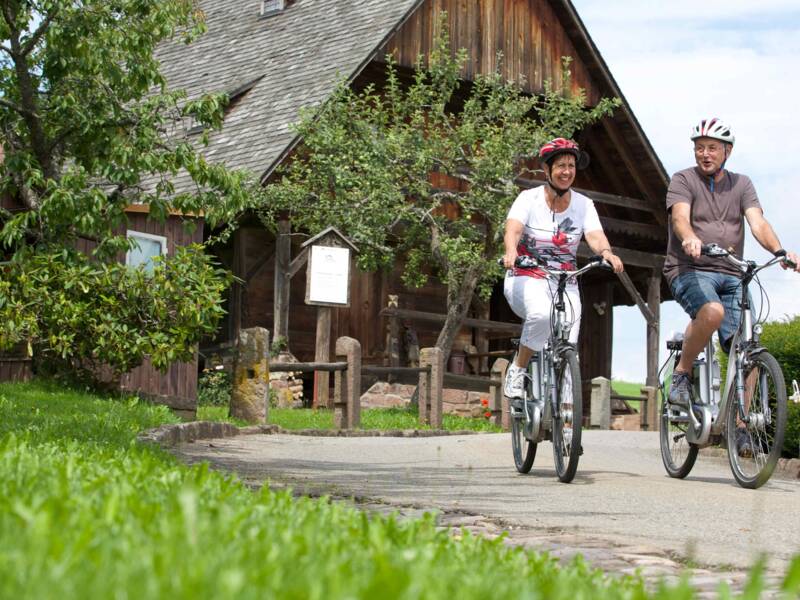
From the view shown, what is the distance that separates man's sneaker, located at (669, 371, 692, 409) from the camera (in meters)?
8.29

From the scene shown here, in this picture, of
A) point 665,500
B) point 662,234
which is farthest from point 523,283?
point 662,234

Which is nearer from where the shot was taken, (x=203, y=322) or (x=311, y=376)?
(x=203, y=322)

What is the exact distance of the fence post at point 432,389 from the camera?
15.8 meters

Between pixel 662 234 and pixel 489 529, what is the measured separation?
68.5 feet

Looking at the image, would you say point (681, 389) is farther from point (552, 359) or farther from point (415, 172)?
point (415, 172)

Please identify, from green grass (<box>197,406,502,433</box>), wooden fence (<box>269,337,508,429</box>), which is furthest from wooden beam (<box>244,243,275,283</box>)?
wooden fence (<box>269,337,508,429</box>)

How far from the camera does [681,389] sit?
8336 millimetres

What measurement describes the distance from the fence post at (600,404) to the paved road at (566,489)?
26.4 ft

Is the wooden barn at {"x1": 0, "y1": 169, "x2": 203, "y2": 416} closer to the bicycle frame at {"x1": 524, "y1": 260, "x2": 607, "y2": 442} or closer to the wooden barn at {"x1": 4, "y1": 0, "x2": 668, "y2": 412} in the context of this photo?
the wooden barn at {"x1": 4, "y1": 0, "x2": 668, "y2": 412}

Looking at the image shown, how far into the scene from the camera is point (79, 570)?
2.26 m

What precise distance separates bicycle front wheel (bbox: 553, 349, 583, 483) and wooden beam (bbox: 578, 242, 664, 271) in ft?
54.2

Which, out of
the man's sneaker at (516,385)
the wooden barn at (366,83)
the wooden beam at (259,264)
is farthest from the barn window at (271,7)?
the man's sneaker at (516,385)

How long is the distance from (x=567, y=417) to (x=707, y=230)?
1.50 metres

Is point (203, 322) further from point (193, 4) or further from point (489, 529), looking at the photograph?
point (489, 529)
